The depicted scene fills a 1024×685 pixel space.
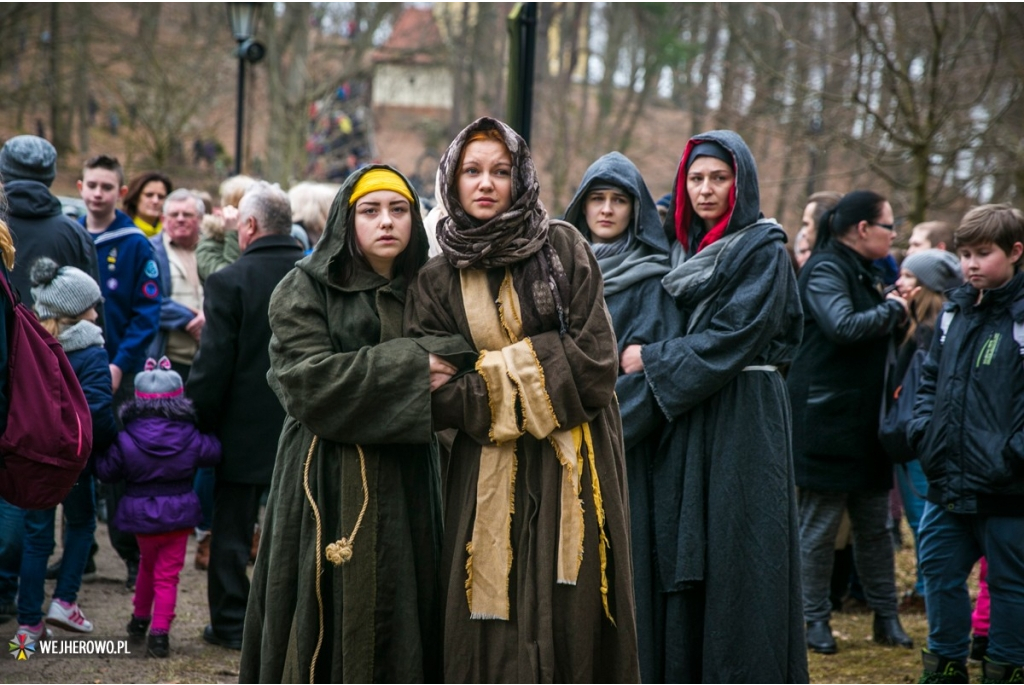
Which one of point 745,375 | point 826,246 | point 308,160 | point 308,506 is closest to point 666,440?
point 745,375

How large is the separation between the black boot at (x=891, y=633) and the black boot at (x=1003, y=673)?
1.15 metres

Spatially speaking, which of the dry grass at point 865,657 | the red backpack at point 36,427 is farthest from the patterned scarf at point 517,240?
the dry grass at point 865,657

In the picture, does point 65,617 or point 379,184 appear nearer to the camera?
point 379,184

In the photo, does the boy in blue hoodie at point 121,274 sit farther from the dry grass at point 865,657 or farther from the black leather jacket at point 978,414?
the black leather jacket at point 978,414

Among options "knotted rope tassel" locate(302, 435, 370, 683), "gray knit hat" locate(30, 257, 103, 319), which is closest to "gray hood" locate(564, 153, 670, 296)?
"knotted rope tassel" locate(302, 435, 370, 683)

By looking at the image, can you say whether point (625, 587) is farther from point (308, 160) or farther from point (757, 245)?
point (308, 160)

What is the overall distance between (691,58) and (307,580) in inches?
827

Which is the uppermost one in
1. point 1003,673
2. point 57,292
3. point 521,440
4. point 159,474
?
point 57,292

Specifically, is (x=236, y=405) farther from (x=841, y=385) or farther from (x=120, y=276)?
(x=841, y=385)

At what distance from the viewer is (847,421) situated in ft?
19.2

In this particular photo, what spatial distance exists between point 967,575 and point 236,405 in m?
3.34

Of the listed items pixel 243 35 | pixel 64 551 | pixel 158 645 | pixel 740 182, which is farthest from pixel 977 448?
pixel 243 35

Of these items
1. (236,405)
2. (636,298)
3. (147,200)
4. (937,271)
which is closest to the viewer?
(636,298)

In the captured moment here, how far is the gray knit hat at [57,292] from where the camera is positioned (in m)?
4.98
